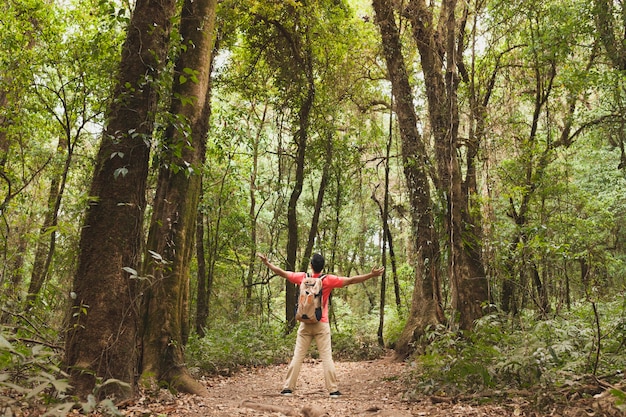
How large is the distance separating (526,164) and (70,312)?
11836 millimetres

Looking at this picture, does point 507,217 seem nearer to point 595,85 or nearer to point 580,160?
point 595,85

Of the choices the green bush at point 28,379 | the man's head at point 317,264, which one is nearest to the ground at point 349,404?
the green bush at point 28,379

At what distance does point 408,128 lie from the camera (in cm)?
1049

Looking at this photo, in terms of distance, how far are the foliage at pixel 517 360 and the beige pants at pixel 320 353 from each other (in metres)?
1.19

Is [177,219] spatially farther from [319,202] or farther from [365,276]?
[319,202]

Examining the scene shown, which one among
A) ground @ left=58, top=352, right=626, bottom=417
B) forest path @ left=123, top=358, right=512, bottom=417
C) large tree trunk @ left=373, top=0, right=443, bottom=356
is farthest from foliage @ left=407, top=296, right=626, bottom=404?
large tree trunk @ left=373, top=0, right=443, bottom=356

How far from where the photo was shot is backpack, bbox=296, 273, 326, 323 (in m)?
6.73

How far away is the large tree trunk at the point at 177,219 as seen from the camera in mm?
5852

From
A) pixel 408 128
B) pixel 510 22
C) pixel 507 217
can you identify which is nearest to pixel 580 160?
pixel 507 217

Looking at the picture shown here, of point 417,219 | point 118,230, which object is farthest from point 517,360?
point 417,219

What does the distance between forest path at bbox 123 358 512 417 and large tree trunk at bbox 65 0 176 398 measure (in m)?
0.59

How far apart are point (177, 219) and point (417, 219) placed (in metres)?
5.66

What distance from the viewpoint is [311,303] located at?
6734 millimetres

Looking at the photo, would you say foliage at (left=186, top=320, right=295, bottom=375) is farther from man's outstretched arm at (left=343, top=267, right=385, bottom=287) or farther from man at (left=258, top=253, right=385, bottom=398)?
man's outstretched arm at (left=343, top=267, right=385, bottom=287)
